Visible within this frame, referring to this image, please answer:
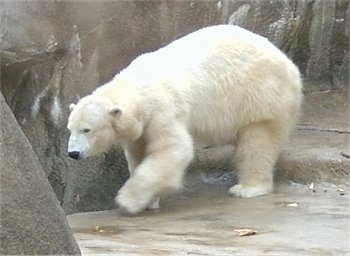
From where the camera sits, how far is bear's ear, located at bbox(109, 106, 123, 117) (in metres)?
5.54

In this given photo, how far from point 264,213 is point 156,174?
679mm

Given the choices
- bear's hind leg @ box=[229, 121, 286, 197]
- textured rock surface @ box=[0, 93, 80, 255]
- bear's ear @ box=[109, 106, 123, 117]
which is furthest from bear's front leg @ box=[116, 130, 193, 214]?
textured rock surface @ box=[0, 93, 80, 255]

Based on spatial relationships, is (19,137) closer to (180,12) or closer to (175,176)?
(175,176)

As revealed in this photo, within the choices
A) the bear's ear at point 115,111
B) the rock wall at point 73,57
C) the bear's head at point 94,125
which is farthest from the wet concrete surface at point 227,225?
the rock wall at point 73,57

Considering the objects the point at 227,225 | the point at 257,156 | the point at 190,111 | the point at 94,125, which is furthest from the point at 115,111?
the point at 257,156

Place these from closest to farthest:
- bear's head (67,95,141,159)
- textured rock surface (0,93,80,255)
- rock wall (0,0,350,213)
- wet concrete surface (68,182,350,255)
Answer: textured rock surface (0,93,80,255) → wet concrete surface (68,182,350,255) → bear's head (67,95,141,159) → rock wall (0,0,350,213)

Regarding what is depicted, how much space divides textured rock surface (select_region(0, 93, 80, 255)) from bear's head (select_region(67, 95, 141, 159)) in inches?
98.7

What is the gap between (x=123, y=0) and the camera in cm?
654

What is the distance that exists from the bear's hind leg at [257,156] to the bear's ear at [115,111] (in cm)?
101

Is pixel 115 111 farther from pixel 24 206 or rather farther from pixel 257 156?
pixel 24 206

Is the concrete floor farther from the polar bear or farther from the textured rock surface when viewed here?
the textured rock surface

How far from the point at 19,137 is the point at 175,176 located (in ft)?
8.97

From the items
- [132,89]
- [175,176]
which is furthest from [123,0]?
[175,176]

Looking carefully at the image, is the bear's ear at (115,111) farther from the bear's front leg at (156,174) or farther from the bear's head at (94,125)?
the bear's front leg at (156,174)
